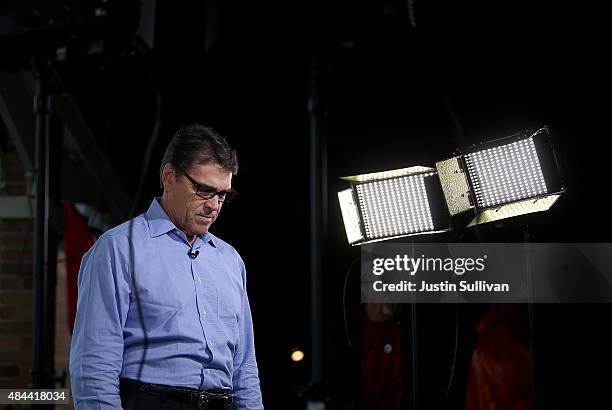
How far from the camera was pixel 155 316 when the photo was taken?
1734 mm

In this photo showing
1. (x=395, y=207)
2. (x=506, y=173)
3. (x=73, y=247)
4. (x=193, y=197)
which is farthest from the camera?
(x=73, y=247)

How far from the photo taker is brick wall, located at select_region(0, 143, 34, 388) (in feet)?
12.1

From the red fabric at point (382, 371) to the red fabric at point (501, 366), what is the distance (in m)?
0.33

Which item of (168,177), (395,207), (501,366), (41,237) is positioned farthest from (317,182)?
(501,366)

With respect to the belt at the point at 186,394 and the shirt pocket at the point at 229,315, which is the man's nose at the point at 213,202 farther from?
the belt at the point at 186,394

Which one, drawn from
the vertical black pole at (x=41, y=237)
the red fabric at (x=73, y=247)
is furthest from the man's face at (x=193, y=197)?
the red fabric at (x=73, y=247)

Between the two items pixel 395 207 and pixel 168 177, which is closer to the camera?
pixel 168 177

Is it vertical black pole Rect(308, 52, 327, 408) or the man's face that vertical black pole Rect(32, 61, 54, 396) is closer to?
the man's face

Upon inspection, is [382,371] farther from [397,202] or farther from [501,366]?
[397,202]

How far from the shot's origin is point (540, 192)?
2.40 metres

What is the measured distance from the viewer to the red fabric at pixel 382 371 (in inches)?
121

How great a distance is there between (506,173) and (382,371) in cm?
111

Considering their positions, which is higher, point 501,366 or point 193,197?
point 193,197
